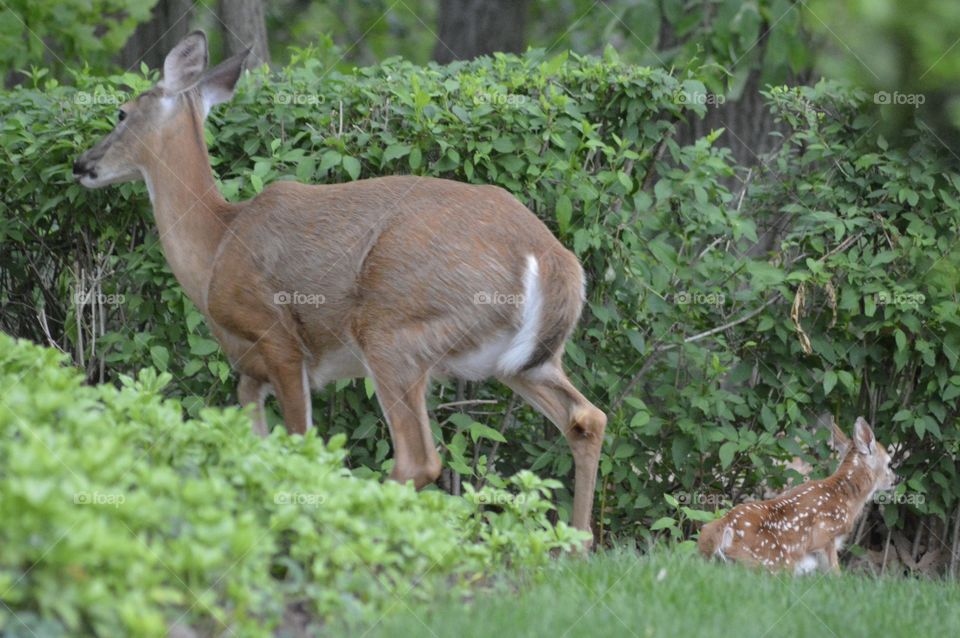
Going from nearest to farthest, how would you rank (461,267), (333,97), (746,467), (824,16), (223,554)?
1. (223,554)
2. (824,16)
3. (461,267)
4. (333,97)
5. (746,467)

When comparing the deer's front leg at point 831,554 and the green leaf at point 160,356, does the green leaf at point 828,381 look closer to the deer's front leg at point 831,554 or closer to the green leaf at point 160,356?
the deer's front leg at point 831,554

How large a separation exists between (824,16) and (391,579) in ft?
8.25

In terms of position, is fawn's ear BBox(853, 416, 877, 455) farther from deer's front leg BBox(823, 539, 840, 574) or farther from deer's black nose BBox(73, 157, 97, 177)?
deer's black nose BBox(73, 157, 97, 177)

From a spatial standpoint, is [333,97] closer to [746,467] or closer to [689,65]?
[689,65]

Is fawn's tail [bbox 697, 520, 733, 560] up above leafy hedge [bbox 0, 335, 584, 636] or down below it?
below

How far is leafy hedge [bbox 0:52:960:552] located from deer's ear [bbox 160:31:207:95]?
43 cm

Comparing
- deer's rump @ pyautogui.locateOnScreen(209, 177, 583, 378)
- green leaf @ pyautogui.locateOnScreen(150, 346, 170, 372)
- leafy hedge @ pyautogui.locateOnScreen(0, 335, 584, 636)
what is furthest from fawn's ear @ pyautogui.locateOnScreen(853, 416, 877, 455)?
green leaf @ pyautogui.locateOnScreen(150, 346, 170, 372)

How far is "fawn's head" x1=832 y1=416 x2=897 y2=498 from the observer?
7.05 meters

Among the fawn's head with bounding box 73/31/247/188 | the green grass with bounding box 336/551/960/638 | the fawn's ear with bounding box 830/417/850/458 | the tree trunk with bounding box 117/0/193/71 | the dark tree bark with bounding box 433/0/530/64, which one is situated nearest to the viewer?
the green grass with bounding box 336/551/960/638

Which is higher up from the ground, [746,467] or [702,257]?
[702,257]

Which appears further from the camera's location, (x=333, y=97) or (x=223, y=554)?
(x=333, y=97)

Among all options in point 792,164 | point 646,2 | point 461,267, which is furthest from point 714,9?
point 461,267

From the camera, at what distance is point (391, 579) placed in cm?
472

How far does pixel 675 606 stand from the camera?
194 inches
